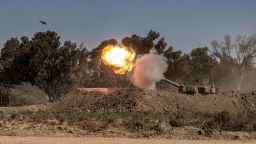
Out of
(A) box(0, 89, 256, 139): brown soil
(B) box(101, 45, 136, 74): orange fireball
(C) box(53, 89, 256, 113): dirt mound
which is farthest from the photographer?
(B) box(101, 45, 136, 74): orange fireball

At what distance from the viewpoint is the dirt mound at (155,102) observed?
41688 mm

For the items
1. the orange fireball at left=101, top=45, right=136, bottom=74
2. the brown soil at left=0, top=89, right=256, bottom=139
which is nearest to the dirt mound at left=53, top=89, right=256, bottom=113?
the brown soil at left=0, top=89, right=256, bottom=139

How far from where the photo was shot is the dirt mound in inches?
1641

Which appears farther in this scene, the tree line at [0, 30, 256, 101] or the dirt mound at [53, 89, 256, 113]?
the tree line at [0, 30, 256, 101]

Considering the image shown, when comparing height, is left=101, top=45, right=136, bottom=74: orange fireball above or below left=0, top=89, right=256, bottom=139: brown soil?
above

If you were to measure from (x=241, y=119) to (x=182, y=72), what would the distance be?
40824 mm

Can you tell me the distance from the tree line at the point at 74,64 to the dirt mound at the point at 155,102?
8.36 metres

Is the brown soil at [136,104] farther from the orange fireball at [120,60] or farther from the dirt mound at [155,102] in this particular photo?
the orange fireball at [120,60]

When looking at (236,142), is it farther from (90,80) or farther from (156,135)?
(90,80)

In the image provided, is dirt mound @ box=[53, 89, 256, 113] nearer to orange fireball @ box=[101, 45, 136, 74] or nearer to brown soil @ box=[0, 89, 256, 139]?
brown soil @ box=[0, 89, 256, 139]

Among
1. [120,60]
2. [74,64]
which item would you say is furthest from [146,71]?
[74,64]

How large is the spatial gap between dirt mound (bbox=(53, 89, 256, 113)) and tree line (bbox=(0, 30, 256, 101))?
27.4ft

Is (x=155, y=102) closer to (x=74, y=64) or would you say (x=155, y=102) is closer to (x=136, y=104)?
(x=136, y=104)

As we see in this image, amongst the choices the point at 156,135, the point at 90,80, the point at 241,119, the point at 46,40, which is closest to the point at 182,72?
the point at 90,80
